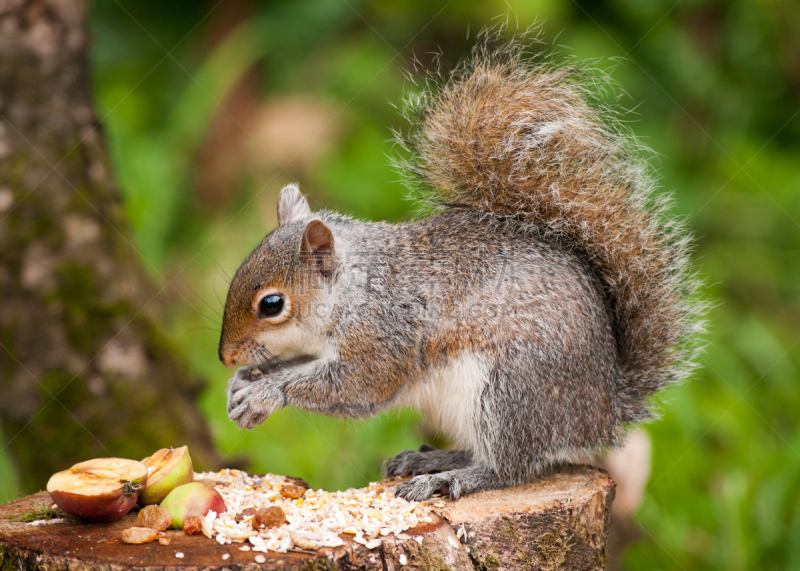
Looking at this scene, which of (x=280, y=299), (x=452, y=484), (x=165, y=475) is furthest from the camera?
(x=280, y=299)

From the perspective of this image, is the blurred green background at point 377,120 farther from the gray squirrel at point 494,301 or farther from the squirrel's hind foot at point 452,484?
the squirrel's hind foot at point 452,484

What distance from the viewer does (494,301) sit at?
1.88 m

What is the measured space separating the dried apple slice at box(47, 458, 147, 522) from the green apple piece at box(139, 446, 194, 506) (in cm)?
5

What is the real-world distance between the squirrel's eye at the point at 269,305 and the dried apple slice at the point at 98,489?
49 cm

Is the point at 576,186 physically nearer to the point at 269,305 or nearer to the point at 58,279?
the point at 269,305

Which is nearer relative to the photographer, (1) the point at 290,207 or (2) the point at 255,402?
(2) the point at 255,402

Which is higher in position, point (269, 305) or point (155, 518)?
point (269, 305)

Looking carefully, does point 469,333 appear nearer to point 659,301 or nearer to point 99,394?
point 659,301

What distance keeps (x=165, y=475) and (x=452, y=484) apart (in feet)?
2.22

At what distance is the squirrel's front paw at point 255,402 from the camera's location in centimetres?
189

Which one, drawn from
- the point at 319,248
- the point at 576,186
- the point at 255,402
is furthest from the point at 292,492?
the point at 576,186

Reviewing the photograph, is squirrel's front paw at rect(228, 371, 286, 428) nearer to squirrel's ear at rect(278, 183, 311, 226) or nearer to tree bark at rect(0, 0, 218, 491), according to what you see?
squirrel's ear at rect(278, 183, 311, 226)

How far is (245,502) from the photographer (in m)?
1.73

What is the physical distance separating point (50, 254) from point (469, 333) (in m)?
1.57
